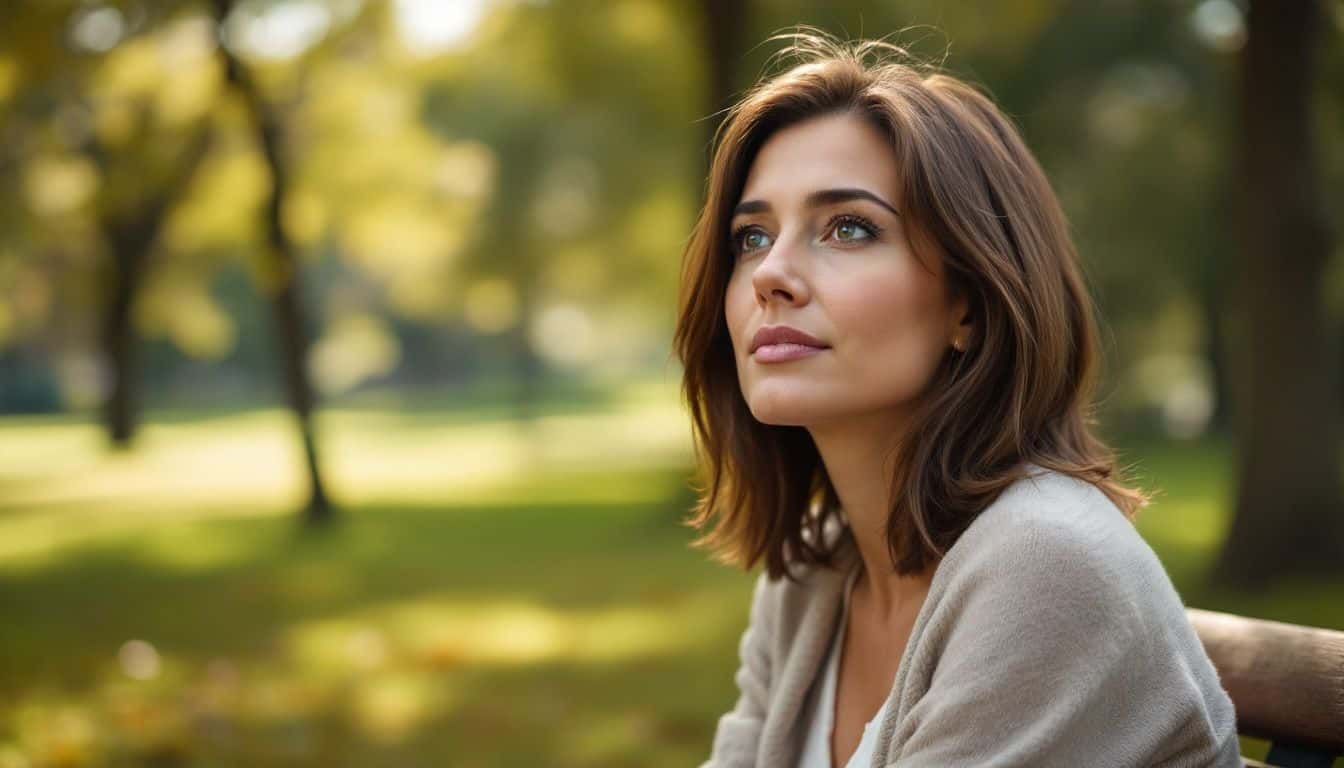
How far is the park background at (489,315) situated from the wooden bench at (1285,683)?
0.78 metres

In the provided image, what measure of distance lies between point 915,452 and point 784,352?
0.29 meters

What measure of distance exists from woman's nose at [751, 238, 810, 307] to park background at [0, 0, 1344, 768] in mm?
912

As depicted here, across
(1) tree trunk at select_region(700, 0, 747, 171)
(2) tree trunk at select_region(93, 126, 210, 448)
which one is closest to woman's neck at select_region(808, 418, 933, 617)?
(1) tree trunk at select_region(700, 0, 747, 171)

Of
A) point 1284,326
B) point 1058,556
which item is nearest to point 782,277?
point 1058,556

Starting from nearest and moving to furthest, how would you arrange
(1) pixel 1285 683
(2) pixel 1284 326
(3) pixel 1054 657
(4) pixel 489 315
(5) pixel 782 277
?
(3) pixel 1054 657
(1) pixel 1285 683
(5) pixel 782 277
(2) pixel 1284 326
(4) pixel 489 315

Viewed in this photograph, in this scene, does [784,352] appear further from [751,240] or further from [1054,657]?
[1054,657]

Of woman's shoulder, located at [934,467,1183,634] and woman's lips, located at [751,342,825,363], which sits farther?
woman's lips, located at [751,342,825,363]

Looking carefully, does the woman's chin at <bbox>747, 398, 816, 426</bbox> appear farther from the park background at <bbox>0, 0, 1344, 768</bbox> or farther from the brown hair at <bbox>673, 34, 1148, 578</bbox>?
the park background at <bbox>0, 0, 1344, 768</bbox>

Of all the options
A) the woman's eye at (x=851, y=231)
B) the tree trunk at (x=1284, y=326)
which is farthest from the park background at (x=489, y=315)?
the woman's eye at (x=851, y=231)

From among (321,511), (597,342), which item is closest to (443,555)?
(321,511)

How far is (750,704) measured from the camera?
7.88ft

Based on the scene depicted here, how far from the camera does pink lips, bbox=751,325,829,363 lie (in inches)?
78.4

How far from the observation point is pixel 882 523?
2.21m

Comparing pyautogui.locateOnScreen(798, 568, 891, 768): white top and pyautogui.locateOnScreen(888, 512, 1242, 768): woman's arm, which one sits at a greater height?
pyautogui.locateOnScreen(888, 512, 1242, 768): woman's arm
